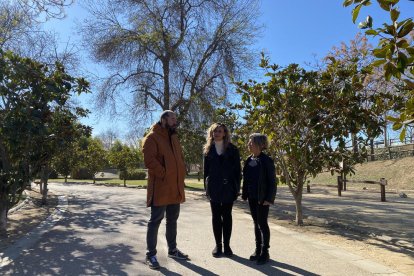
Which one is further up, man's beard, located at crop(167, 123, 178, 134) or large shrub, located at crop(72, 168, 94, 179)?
large shrub, located at crop(72, 168, 94, 179)

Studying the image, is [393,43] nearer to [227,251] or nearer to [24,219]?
[227,251]

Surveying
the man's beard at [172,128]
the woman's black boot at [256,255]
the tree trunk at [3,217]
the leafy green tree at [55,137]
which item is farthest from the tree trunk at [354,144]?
the tree trunk at [3,217]

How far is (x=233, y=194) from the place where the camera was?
19.3ft

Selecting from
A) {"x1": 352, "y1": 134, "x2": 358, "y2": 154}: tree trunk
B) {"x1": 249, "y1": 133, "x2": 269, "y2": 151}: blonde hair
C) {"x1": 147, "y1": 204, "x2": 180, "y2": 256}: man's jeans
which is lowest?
{"x1": 147, "y1": 204, "x2": 180, "y2": 256}: man's jeans

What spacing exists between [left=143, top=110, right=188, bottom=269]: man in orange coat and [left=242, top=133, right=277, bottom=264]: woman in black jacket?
0.92 m

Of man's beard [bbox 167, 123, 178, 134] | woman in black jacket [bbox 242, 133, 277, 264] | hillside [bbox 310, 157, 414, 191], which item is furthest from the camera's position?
hillside [bbox 310, 157, 414, 191]

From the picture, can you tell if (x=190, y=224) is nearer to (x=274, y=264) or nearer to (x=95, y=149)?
(x=274, y=264)

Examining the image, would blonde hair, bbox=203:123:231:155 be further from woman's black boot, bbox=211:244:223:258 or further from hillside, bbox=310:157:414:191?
hillside, bbox=310:157:414:191

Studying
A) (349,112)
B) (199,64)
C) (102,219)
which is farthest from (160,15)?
(349,112)

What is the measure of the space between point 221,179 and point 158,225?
1043mm

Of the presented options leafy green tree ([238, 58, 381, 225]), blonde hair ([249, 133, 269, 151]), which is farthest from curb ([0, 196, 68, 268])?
leafy green tree ([238, 58, 381, 225])

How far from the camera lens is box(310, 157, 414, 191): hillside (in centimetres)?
2583

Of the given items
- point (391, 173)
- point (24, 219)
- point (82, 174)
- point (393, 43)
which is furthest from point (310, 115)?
point (82, 174)

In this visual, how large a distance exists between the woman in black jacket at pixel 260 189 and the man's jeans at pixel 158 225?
102cm
